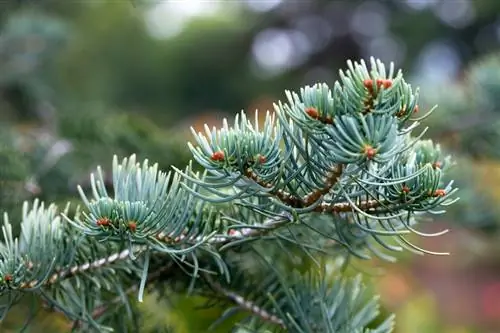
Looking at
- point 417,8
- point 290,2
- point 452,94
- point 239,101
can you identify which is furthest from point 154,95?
point 452,94

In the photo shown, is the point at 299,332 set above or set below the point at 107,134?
below

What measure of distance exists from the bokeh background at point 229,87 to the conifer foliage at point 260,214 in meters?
0.08

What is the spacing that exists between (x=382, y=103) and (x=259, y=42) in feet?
10.8

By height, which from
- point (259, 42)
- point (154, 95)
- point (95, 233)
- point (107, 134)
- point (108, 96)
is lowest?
point (95, 233)

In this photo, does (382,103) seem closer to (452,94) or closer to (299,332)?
(299,332)

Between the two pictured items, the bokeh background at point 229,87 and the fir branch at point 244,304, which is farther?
the bokeh background at point 229,87

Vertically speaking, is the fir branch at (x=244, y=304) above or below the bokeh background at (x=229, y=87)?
below

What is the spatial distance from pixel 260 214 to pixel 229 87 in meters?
3.13

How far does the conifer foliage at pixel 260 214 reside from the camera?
26 cm

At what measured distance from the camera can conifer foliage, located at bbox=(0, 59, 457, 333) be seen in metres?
0.26

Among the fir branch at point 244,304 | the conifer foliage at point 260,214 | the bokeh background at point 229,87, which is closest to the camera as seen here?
the conifer foliage at point 260,214

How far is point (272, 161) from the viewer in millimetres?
282

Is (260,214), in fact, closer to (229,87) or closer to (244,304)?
(244,304)

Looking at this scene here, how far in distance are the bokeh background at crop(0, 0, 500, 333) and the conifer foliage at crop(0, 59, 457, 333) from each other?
0.08 metres
